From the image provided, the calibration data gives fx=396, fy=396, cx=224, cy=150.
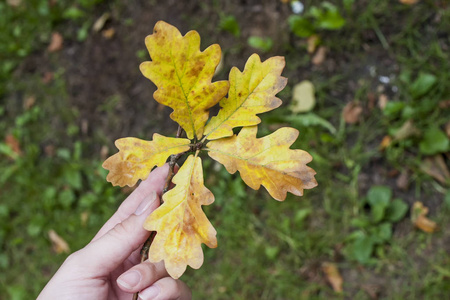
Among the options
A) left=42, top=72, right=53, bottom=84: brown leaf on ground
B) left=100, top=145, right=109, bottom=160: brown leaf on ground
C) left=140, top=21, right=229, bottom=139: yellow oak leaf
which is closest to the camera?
left=140, top=21, right=229, bottom=139: yellow oak leaf

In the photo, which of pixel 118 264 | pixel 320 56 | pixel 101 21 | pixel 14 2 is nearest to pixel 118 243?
pixel 118 264

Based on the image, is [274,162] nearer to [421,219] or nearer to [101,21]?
[421,219]

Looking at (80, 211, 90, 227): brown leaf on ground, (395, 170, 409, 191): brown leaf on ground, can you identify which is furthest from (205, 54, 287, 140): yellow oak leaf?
(80, 211, 90, 227): brown leaf on ground

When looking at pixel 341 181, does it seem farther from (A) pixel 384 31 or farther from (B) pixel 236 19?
(B) pixel 236 19

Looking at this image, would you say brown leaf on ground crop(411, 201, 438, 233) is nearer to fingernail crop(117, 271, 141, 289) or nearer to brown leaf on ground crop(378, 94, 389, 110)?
brown leaf on ground crop(378, 94, 389, 110)

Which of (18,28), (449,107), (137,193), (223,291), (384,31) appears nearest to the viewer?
(137,193)

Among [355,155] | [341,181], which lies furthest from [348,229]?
[355,155]
